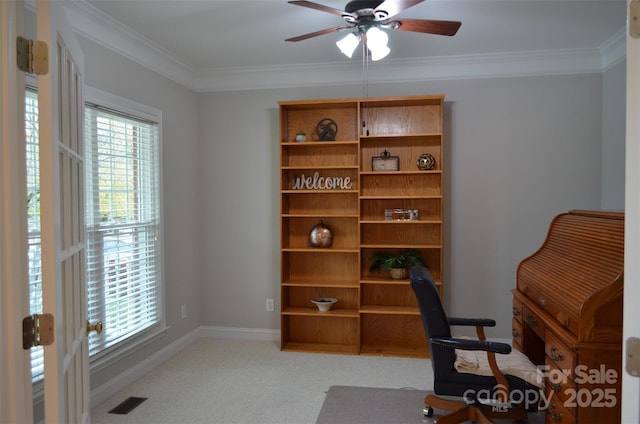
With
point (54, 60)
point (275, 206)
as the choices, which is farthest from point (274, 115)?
point (54, 60)

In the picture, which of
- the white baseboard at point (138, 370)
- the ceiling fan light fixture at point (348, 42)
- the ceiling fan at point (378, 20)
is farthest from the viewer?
the white baseboard at point (138, 370)

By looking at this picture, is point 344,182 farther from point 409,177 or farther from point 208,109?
point 208,109

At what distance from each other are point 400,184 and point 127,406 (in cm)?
278

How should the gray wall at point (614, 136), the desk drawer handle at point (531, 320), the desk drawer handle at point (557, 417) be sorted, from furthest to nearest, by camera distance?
the gray wall at point (614, 136) → the desk drawer handle at point (531, 320) → the desk drawer handle at point (557, 417)

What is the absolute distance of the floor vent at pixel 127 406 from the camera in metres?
2.87

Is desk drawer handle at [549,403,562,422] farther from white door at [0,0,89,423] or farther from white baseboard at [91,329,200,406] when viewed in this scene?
white baseboard at [91,329,200,406]

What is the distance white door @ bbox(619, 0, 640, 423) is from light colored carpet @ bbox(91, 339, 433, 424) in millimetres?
2094

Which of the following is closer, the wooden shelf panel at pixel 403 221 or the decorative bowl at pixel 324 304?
the wooden shelf panel at pixel 403 221

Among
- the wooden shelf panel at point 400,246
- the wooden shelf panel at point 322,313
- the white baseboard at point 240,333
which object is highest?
the wooden shelf panel at point 400,246

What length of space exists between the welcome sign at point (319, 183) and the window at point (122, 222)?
126cm

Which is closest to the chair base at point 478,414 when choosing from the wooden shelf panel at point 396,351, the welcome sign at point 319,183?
the wooden shelf panel at point 396,351

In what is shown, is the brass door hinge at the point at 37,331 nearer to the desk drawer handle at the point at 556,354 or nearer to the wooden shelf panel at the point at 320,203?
the desk drawer handle at the point at 556,354

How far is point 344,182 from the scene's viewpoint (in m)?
4.10

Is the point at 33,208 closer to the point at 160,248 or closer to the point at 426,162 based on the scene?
the point at 160,248
